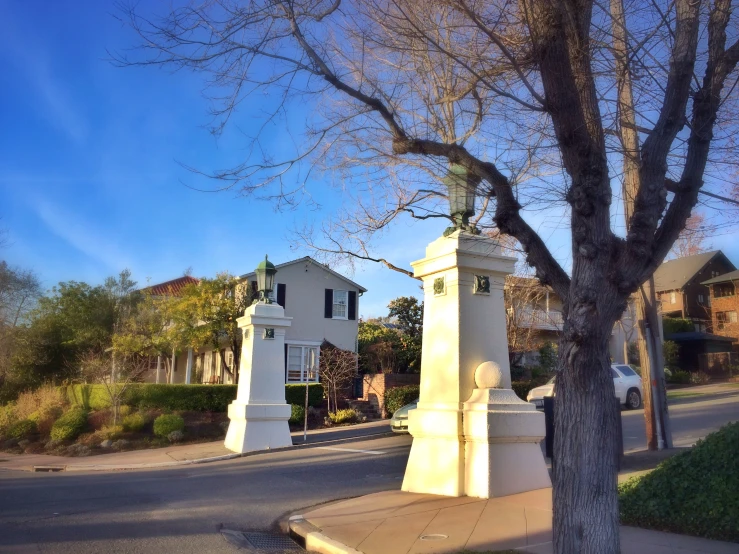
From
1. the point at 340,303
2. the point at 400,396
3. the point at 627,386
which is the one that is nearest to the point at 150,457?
the point at 400,396

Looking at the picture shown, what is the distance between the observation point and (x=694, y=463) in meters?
6.81

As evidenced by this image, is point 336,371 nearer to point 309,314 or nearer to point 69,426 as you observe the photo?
point 309,314

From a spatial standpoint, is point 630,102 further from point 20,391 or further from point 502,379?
point 20,391

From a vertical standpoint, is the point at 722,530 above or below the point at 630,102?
below

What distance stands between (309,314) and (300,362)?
2586 mm

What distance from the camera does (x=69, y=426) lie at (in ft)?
65.4

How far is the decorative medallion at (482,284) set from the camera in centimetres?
910

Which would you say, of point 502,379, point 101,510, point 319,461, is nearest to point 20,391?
point 319,461

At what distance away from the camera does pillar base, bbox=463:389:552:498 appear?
325 inches

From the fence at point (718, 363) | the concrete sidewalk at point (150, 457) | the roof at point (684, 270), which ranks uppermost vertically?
the roof at point (684, 270)

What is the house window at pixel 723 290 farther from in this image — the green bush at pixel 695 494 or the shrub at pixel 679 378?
the green bush at pixel 695 494

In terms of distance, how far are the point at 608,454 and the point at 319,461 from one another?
986cm

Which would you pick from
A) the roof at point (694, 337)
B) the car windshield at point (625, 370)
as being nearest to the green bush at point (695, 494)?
the car windshield at point (625, 370)

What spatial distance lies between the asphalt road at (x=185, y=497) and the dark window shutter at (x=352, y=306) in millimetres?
16286
